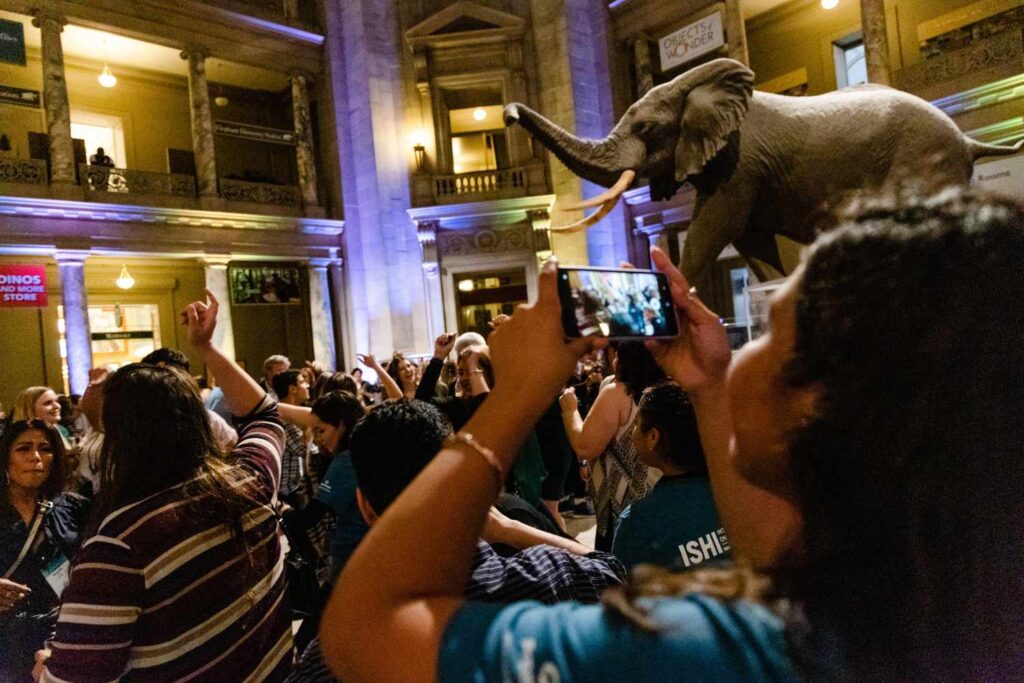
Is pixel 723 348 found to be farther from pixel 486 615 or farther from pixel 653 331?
pixel 486 615

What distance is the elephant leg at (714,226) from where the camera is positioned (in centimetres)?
329

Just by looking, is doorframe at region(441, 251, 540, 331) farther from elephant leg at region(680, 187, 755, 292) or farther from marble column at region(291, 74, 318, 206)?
elephant leg at region(680, 187, 755, 292)

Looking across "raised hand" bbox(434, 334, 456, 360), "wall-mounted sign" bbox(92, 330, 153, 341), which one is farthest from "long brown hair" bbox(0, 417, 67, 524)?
"wall-mounted sign" bbox(92, 330, 153, 341)

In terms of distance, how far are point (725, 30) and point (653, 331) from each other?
53.6 ft

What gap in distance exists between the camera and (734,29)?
49.1 ft

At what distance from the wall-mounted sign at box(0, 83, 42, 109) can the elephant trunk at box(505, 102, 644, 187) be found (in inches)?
583

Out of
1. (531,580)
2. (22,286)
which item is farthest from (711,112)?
(22,286)

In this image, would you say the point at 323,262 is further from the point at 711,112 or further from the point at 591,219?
the point at 711,112

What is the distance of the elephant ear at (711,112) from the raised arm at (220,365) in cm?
233

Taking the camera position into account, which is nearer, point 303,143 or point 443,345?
point 443,345

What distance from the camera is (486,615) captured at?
0.68m

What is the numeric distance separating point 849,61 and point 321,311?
50.2ft

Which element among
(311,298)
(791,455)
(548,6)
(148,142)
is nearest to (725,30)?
(548,6)

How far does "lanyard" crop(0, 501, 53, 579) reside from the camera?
2557 millimetres
